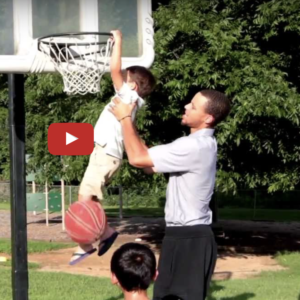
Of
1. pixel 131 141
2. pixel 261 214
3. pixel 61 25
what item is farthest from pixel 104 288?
pixel 261 214

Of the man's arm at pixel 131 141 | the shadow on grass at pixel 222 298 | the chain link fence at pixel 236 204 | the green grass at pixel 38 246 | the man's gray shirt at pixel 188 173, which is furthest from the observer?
the chain link fence at pixel 236 204

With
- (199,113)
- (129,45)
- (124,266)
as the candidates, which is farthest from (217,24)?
(124,266)

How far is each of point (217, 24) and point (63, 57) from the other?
574 cm

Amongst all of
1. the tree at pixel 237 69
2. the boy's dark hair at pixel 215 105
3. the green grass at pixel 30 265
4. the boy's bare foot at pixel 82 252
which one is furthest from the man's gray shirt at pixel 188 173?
the green grass at pixel 30 265

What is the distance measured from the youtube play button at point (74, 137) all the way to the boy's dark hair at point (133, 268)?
7.41 metres

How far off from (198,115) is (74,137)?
7087mm

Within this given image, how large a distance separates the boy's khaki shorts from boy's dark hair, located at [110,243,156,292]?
128 centimetres

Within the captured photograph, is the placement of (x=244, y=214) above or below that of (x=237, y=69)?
below

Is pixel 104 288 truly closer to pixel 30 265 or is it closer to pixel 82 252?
pixel 30 265

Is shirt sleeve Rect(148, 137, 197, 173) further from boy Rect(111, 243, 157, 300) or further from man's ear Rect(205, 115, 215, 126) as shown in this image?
boy Rect(111, 243, 157, 300)

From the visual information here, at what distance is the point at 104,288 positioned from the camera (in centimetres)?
948

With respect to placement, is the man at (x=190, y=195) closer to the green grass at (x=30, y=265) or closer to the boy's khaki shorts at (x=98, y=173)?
the boy's khaki shorts at (x=98, y=173)

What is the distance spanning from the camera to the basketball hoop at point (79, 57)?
568 centimetres

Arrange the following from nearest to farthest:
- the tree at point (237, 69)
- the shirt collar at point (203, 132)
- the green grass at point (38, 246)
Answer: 1. the shirt collar at point (203, 132)
2. the tree at point (237, 69)
3. the green grass at point (38, 246)
